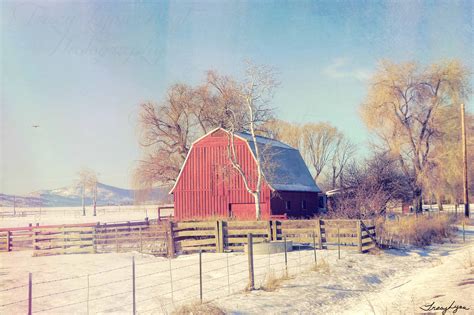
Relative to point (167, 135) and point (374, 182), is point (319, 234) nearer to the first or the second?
point (374, 182)

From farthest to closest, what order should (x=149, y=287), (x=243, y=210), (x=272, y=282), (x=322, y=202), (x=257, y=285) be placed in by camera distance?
(x=322, y=202)
(x=243, y=210)
(x=149, y=287)
(x=257, y=285)
(x=272, y=282)

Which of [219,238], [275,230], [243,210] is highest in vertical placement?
[243,210]

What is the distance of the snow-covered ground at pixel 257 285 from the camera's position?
1123cm

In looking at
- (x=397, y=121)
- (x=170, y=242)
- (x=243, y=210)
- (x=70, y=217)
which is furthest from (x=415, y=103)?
(x=70, y=217)

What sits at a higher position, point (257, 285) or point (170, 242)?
point (170, 242)

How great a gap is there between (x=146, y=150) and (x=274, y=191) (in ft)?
53.6

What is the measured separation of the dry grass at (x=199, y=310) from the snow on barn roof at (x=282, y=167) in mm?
22786

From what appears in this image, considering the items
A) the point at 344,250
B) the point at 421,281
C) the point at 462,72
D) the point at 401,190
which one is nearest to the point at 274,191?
the point at 401,190

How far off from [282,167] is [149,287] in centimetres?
2349

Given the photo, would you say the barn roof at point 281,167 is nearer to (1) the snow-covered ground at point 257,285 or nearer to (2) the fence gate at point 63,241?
(2) the fence gate at point 63,241

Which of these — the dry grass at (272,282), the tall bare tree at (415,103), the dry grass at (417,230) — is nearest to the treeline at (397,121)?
the tall bare tree at (415,103)

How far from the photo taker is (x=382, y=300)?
459 inches

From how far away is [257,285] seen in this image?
1327 cm

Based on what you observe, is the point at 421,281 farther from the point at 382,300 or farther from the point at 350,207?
the point at 350,207
